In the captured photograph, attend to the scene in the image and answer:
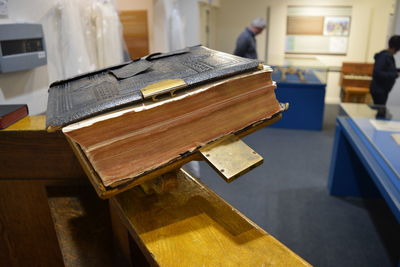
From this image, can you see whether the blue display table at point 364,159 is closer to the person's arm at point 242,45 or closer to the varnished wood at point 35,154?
the varnished wood at point 35,154

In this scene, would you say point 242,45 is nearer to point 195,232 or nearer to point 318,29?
point 318,29

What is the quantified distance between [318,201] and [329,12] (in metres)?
4.34

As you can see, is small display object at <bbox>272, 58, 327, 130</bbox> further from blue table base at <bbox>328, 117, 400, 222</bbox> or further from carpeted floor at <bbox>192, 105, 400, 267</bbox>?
blue table base at <bbox>328, 117, 400, 222</bbox>

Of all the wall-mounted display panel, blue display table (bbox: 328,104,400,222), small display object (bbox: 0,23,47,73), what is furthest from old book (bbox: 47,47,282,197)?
the wall-mounted display panel

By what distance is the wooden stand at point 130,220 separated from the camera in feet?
1.90

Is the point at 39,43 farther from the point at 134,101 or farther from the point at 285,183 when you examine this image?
the point at 285,183

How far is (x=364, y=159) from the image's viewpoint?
5.97 feet

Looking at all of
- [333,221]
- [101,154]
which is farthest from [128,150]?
[333,221]

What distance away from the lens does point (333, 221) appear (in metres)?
2.25

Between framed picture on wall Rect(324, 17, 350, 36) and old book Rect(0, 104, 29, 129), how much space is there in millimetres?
5792

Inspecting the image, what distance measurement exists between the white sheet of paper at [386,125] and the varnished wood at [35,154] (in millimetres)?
1858

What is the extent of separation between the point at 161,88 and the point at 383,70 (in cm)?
402

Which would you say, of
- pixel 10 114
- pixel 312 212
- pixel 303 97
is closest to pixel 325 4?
pixel 303 97

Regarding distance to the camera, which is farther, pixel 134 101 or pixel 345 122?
pixel 345 122
